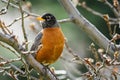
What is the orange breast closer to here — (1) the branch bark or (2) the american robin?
(2) the american robin

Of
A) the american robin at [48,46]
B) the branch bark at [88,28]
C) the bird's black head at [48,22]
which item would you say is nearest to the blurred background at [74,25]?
the bird's black head at [48,22]

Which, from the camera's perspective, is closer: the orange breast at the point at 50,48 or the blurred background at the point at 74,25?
the orange breast at the point at 50,48

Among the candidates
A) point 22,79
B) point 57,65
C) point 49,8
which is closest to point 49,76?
point 57,65

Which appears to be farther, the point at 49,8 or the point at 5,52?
the point at 49,8

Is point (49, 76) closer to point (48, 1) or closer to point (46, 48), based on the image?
point (46, 48)

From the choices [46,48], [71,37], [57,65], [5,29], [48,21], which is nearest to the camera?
[5,29]

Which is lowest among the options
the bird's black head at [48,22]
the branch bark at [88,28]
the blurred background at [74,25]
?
the blurred background at [74,25]

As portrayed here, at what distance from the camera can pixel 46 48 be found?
5277 mm

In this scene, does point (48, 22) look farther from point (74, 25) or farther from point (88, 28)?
point (74, 25)

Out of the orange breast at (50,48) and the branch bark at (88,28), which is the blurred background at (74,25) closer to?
the orange breast at (50,48)

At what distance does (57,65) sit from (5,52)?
4.08 feet

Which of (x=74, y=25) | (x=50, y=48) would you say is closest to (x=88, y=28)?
(x=50, y=48)

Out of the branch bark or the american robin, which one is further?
the american robin

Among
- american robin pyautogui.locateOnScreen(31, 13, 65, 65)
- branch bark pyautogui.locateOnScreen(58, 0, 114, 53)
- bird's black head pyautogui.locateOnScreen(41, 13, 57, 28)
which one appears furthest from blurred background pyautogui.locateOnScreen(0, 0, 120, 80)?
branch bark pyautogui.locateOnScreen(58, 0, 114, 53)
